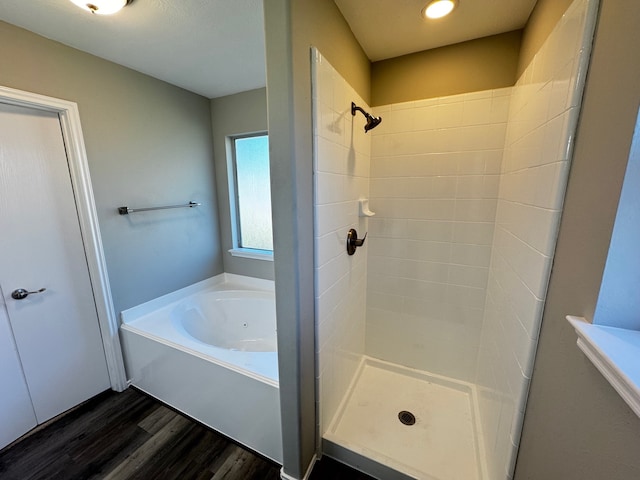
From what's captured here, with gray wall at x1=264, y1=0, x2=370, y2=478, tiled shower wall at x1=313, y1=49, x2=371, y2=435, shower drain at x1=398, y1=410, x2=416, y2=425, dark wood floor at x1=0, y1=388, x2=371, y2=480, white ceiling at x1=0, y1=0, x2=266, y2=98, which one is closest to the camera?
gray wall at x1=264, y1=0, x2=370, y2=478

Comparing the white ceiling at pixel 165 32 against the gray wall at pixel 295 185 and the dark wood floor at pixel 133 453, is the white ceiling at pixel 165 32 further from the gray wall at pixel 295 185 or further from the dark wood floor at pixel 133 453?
the dark wood floor at pixel 133 453

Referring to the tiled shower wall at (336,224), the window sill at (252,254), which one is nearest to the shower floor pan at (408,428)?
the tiled shower wall at (336,224)

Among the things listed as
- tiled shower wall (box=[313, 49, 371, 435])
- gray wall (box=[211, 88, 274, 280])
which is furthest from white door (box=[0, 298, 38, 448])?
tiled shower wall (box=[313, 49, 371, 435])

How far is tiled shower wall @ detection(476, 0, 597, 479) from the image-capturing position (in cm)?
79

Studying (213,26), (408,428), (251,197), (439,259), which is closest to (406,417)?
(408,428)

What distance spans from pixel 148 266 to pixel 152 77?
1540mm

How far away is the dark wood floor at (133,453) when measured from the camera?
4.51 ft

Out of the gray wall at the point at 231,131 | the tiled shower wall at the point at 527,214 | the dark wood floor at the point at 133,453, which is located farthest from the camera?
the gray wall at the point at 231,131

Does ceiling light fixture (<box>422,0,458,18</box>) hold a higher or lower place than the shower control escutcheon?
higher

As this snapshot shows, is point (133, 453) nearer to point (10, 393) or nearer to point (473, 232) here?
point (10, 393)

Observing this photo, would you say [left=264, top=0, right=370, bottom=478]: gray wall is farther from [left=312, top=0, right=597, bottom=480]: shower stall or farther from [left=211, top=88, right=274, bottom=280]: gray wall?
[left=211, top=88, right=274, bottom=280]: gray wall

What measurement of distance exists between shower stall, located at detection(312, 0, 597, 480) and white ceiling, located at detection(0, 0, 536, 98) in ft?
1.04

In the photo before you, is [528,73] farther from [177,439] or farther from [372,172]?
[177,439]

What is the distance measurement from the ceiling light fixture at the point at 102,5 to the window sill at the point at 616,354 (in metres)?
2.15
